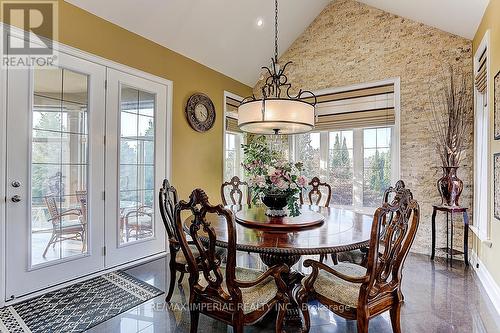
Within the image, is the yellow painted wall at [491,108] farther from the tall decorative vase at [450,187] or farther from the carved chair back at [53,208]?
the carved chair back at [53,208]

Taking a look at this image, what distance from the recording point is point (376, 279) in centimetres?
173

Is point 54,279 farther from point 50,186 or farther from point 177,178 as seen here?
point 177,178

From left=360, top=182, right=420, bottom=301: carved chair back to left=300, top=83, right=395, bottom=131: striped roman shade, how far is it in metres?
3.05

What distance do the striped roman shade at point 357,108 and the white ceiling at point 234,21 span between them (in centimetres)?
113

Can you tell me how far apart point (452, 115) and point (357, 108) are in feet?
4.35

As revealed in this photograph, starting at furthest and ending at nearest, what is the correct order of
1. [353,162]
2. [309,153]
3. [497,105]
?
1. [309,153]
2. [353,162]
3. [497,105]

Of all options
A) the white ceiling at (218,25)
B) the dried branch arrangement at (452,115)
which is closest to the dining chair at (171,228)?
the white ceiling at (218,25)

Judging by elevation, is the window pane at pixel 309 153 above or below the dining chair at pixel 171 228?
above

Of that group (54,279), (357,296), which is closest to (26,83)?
(54,279)

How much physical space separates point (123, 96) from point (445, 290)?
4153mm

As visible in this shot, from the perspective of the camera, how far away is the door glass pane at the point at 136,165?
11.4ft

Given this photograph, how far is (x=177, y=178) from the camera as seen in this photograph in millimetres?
4133

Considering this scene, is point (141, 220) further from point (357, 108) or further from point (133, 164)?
point (357, 108)

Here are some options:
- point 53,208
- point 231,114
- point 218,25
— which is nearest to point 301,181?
point 53,208
